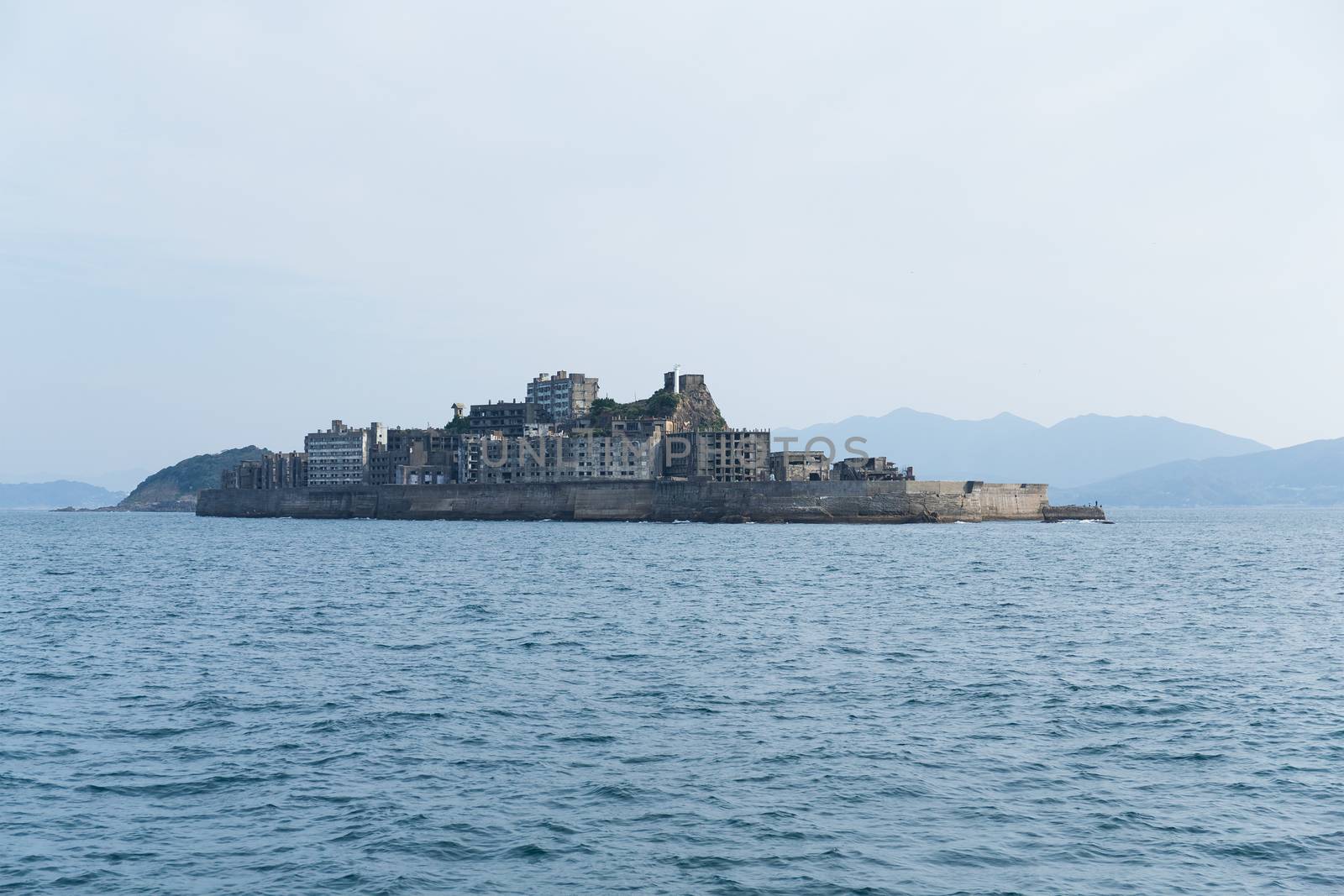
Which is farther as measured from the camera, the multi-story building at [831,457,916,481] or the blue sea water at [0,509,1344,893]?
the multi-story building at [831,457,916,481]

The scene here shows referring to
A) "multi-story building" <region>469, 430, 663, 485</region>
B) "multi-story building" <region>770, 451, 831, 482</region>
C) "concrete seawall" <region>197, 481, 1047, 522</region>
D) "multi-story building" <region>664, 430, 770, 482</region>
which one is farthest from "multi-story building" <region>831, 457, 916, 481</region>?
"multi-story building" <region>469, 430, 663, 485</region>

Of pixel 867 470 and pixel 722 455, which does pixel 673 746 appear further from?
pixel 722 455

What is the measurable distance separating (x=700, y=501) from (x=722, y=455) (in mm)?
29651

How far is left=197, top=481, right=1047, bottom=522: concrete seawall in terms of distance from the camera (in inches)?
5610

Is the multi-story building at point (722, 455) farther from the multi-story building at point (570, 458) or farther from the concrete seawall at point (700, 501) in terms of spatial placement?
the concrete seawall at point (700, 501)

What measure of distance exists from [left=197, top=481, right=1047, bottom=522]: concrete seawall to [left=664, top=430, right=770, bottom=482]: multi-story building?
2456 centimetres

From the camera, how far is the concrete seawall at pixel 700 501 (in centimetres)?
14250

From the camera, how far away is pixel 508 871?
15898 millimetres

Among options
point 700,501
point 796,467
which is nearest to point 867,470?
point 796,467

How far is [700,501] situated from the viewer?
150m

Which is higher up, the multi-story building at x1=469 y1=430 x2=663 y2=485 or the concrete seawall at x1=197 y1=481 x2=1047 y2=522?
the multi-story building at x1=469 y1=430 x2=663 y2=485

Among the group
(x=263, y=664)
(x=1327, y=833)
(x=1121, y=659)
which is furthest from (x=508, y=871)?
(x=1121, y=659)

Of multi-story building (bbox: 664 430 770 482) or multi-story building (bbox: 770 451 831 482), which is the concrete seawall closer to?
multi-story building (bbox: 664 430 770 482)

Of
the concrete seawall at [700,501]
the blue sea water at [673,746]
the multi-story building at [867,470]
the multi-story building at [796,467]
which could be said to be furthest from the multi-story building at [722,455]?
the blue sea water at [673,746]
